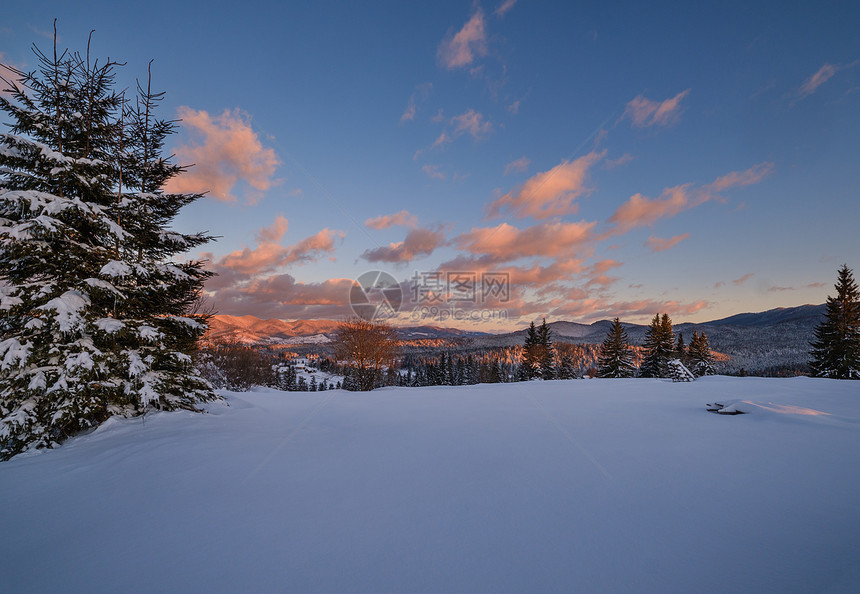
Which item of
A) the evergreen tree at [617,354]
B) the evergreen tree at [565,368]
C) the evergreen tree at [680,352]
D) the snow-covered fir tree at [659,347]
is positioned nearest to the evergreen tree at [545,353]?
the evergreen tree at [565,368]

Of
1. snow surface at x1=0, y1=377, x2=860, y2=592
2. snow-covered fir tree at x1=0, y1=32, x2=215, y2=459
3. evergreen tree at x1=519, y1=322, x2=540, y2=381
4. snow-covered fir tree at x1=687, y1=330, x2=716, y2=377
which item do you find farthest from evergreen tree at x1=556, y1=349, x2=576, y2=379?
snow-covered fir tree at x1=0, y1=32, x2=215, y2=459

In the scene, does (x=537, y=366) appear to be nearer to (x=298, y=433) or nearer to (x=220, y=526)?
(x=298, y=433)

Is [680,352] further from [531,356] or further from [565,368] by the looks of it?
[531,356]

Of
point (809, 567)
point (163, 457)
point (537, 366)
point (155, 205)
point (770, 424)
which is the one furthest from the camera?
point (537, 366)

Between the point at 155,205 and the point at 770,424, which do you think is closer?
the point at 770,424

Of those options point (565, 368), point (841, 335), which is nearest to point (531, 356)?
point (565, 368)

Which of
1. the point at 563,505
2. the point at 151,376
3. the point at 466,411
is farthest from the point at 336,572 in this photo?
the point at 151,376

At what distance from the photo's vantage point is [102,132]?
7406 mm

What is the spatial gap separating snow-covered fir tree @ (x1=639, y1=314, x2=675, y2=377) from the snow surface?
1368 inches

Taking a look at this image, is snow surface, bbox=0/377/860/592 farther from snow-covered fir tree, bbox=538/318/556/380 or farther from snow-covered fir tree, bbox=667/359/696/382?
snow-covered fir tree, bbox=538/318/556/380

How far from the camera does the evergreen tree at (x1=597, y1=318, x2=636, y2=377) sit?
112 ft

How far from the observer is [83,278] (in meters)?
6.47

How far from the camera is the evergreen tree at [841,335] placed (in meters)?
24.7

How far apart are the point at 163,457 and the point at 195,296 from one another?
206 inches
